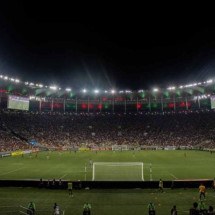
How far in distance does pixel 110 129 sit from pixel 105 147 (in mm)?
20084

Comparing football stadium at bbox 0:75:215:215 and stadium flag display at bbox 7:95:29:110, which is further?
stadium flag display at bbox 7:95:29:110

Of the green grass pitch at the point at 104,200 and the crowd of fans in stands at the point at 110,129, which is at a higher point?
the crowd of fans in stands at the point at 110,129

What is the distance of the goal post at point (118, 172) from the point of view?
3248cm

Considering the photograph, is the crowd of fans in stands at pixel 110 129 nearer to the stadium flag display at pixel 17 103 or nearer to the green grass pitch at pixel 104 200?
the stadium flag display at pixel 17 103

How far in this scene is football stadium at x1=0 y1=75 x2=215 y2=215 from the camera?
2517 centimetres

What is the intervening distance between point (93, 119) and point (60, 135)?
71.0 ft

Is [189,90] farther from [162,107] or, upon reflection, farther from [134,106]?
[134,106]

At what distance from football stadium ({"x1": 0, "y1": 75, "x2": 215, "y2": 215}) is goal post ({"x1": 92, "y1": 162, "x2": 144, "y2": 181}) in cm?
12

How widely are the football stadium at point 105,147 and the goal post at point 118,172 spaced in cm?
12

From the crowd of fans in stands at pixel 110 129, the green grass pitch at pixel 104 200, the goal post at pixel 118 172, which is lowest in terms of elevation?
the green grass pitch at pixel 104 200

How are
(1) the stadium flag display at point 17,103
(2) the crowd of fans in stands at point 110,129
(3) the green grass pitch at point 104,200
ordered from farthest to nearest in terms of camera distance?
(2) the crowd of fans in stands at point 110,129
(1) the stadium flag display at point 17,103
(3) the green grass pitch at point 104,200

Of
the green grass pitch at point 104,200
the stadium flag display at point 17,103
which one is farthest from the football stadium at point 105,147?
the stadium flag display at point 17,103

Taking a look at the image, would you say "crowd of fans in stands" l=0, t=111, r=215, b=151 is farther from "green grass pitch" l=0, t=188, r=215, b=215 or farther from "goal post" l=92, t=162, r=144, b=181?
"green grass pitch" l=0, t=188, r=215, b=215

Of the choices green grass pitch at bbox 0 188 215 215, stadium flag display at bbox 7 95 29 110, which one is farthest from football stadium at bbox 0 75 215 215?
stadium flag display at bbox 7 95 29 110
